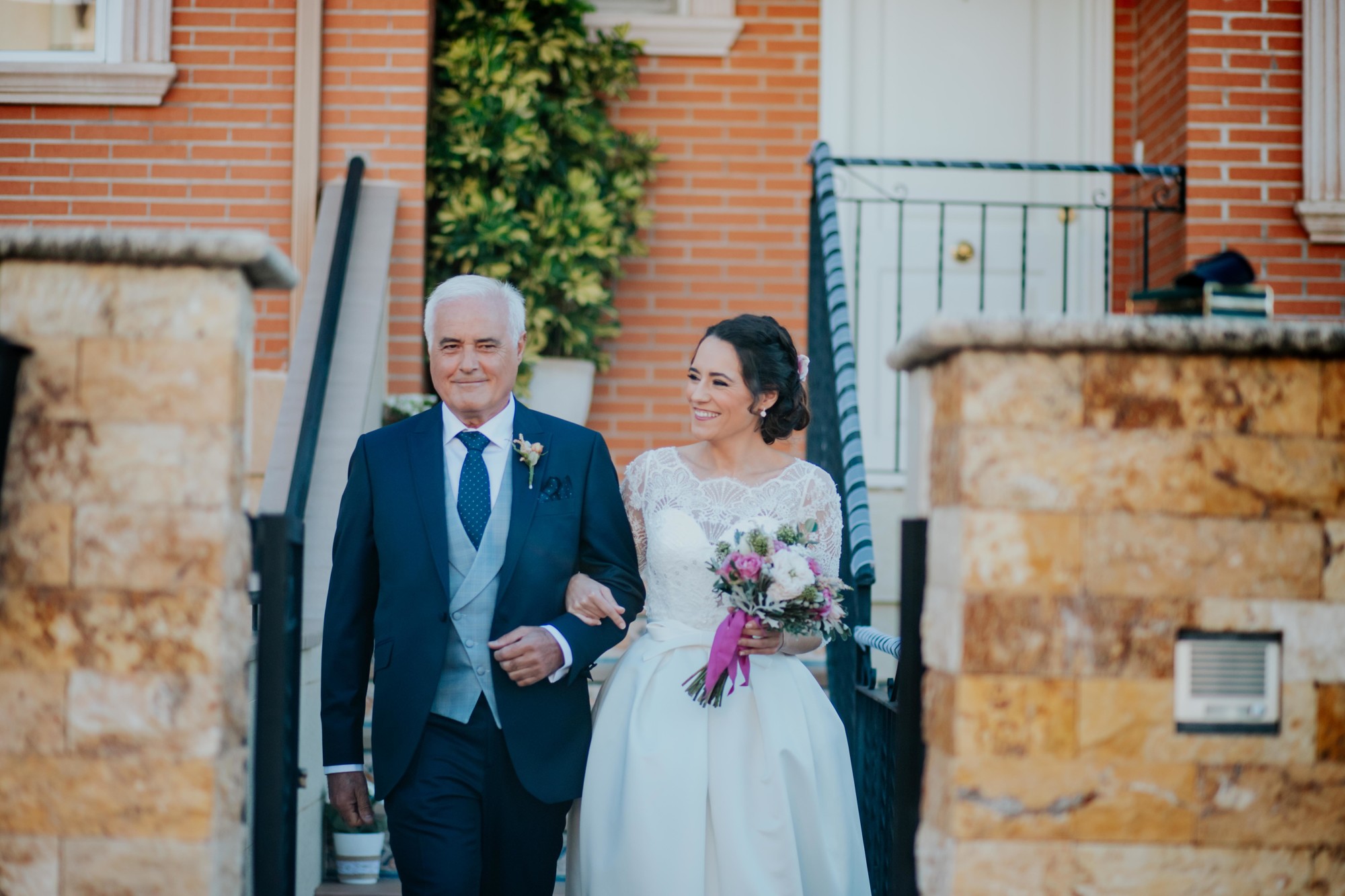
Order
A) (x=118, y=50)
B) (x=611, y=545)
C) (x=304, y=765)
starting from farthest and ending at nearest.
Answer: (x=118, y=50), (x=304, y=765), (x=611, y=545)

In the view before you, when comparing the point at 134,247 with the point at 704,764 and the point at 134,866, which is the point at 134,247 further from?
the point at 704,764

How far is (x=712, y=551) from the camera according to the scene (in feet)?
11.6

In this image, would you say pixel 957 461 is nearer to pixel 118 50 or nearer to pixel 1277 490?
pixel 1277 490

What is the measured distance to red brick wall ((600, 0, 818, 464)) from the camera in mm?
6590

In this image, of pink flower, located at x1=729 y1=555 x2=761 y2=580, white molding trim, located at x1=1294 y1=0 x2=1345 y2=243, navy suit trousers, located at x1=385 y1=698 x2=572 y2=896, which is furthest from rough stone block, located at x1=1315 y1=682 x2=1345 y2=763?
white molding trim, located at x1=1294 y1=0 x2=1345 y2=243

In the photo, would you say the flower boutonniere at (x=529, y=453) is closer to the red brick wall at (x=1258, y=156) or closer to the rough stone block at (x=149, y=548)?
the rough stone block at (x=149, y=548)

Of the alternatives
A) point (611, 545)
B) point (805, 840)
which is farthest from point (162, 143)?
point (805, 840)

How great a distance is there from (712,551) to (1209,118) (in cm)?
378

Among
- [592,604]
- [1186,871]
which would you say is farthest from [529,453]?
[1186,871]

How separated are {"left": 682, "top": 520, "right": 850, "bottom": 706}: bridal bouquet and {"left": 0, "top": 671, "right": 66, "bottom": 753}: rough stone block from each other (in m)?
1.55

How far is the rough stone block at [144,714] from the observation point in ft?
7.70

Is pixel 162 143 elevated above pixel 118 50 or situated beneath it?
situated beneath

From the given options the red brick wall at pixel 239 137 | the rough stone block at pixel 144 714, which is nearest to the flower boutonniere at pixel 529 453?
the rough stone block at pixel 144 714

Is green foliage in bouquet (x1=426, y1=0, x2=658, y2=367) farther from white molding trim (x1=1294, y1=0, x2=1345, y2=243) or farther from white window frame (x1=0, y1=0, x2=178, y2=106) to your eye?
white molding trim (x1=1294, y1=0, x2=1345, y2=243)
